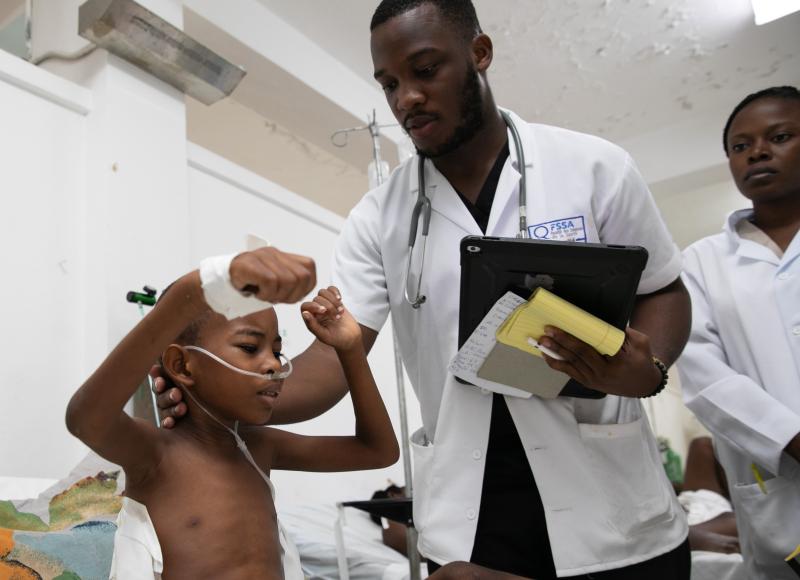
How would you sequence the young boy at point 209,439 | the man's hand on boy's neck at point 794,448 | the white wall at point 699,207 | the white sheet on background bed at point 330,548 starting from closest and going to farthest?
the young boy at point 209,439 < the man's hand on boy's neck at point 794,448 < the white sheet on background bed at point 330,548 < the white wall at point 699,207

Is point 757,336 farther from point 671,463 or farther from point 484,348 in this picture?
point 671,463

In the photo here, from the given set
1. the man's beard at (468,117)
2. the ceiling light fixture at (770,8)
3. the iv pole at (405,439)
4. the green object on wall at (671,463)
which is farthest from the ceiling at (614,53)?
the green object on wall at (671,463)

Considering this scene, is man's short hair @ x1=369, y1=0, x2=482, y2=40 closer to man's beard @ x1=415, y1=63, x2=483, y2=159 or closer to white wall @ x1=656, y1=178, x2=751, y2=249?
man's beard @ x1=415, y1=63, x2=483, y2=159

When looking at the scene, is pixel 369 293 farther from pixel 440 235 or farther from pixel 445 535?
pixel 445 535

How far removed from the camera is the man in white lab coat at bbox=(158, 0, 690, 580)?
1.12 m

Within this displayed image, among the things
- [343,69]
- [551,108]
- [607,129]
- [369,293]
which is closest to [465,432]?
[369,293]

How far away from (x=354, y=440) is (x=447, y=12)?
2.70 ft

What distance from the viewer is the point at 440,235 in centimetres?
131

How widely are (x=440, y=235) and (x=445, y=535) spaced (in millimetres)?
539

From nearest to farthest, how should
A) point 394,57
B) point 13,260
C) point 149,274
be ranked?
point 394,57
point 13,260
point 149,274

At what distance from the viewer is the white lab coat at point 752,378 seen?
1.62 metres

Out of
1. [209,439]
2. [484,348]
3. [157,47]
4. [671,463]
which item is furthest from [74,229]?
[671,463]

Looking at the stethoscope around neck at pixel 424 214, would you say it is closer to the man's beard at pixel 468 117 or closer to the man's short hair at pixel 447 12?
the man's beard at pixel 468 117

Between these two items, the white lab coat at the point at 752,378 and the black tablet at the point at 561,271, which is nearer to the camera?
the black tablet at the point at 561,271
